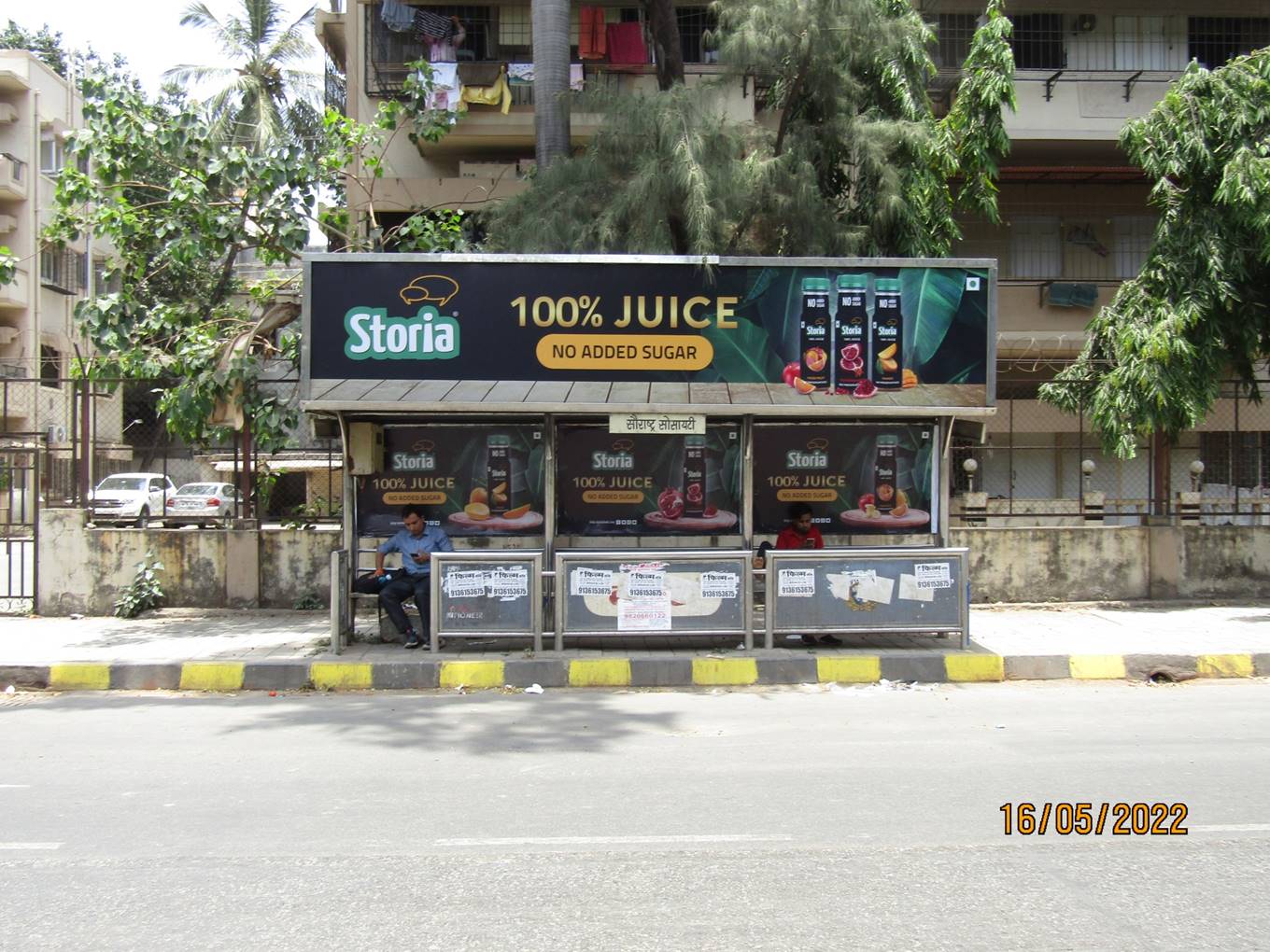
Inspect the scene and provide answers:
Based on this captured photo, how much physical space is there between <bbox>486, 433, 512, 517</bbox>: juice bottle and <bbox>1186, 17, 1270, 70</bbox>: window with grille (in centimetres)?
1798

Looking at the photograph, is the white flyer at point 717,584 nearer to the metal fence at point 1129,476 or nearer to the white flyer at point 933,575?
the white flyer at point 933,575

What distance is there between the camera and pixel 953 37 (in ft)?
68.0

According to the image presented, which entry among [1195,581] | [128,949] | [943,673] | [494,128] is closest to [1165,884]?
[128,949]

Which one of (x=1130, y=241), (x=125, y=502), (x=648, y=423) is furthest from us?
(x=1130, y=241)

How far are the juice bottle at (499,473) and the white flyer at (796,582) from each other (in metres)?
3.51

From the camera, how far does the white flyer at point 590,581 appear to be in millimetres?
9602

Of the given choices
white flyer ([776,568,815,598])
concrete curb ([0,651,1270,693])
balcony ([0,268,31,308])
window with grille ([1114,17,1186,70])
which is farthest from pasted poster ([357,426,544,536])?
balcony ([0,268,31,308])

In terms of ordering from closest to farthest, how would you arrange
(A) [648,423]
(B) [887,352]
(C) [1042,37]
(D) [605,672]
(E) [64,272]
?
(D) [605,672] → (A) [648,423] → (B) [887,352] → (C) [1042,37] → (E) [64,272]

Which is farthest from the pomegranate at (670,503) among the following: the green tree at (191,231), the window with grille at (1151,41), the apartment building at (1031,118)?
the window with grille at (1151,41)

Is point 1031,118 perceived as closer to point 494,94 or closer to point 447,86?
point 494,94

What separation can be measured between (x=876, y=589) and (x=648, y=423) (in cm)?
271

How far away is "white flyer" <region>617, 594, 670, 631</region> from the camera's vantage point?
9570mm

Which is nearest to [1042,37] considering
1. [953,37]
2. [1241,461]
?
[953,37]

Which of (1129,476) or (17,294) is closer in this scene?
(1129,476)
